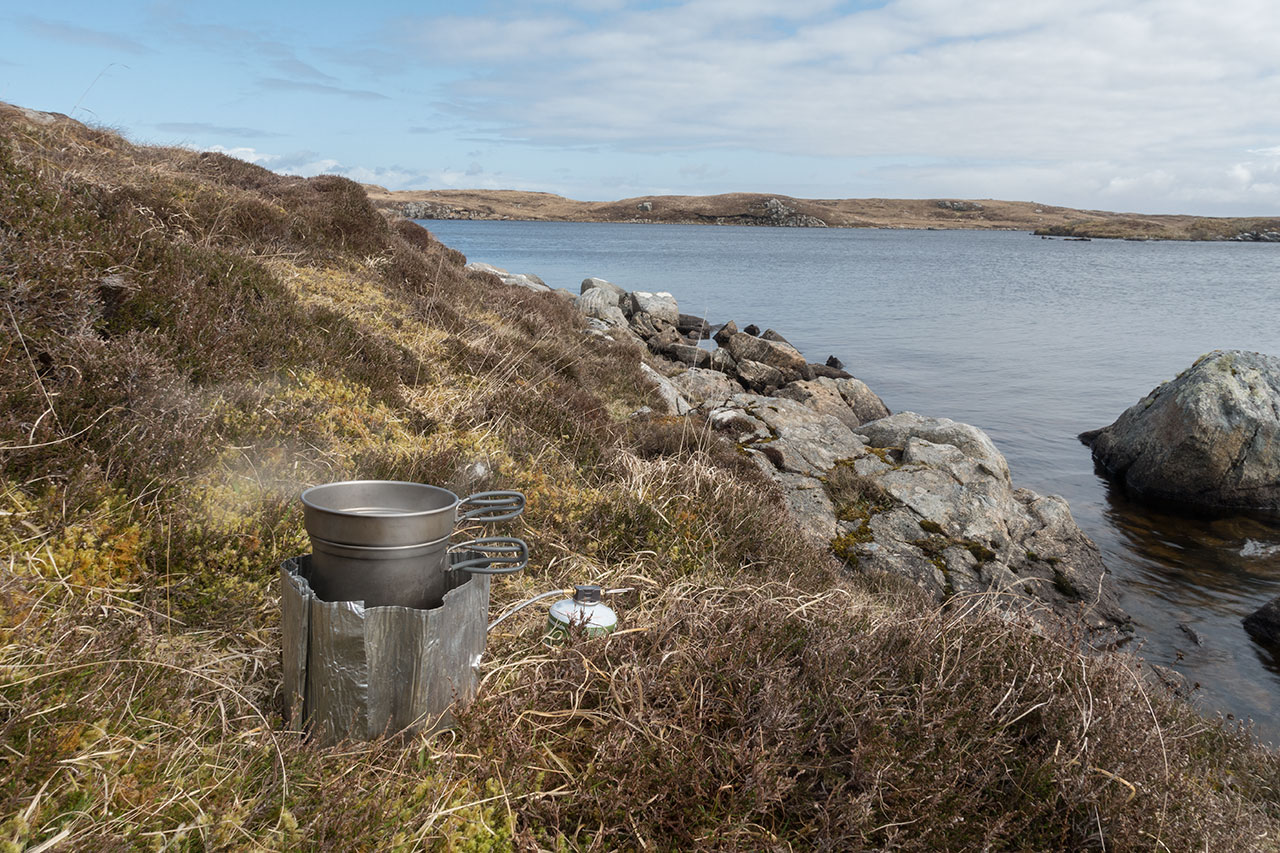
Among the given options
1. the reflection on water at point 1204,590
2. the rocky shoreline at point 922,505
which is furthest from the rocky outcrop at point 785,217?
the rocky shoreline at point 922,505

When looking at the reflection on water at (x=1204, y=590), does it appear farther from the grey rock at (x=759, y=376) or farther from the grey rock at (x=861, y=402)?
the grey rock at (x=759, y=376)

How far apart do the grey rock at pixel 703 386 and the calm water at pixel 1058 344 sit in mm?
5788

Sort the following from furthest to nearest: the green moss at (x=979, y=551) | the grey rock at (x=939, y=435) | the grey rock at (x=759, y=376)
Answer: the grey rock at (x=759, y=376)
the grey rock at (x=939, y=435)
the green moss at (x=979, y=551)

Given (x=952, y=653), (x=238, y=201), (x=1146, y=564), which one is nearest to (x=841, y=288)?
(x=1146, y=564)

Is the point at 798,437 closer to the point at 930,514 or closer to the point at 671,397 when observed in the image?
the point at 930,514

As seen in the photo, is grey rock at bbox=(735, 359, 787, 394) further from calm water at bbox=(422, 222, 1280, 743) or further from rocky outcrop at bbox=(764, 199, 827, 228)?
rocky outcrop at bbox=(764, 199, 827, 228)

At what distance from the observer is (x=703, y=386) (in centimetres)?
1416

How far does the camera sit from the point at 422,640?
111 inches

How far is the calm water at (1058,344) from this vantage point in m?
9.13

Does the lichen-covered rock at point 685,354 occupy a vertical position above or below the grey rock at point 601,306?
below

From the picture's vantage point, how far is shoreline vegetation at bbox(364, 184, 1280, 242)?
130 metres

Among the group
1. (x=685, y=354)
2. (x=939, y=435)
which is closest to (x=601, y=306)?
(x=685, y=354)

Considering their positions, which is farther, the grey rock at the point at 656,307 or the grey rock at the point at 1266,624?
the grey rock at the point at 656,307

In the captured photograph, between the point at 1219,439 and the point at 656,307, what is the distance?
1461cm
